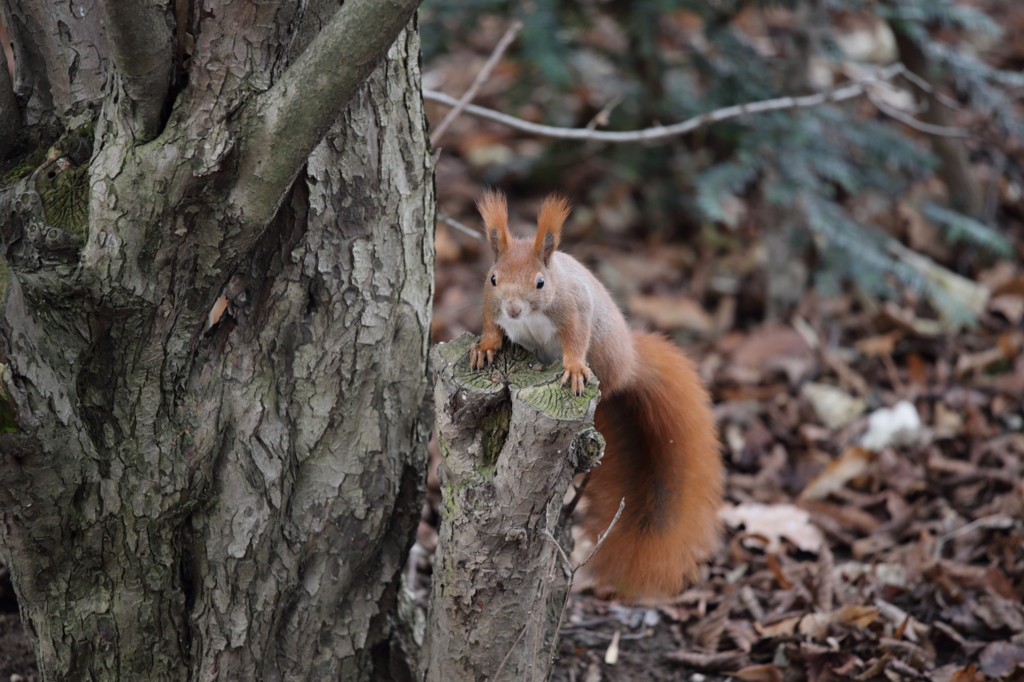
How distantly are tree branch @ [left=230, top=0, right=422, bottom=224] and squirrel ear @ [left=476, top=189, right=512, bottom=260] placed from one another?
0.46 metres

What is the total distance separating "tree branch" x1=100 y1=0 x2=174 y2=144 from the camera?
133 cm

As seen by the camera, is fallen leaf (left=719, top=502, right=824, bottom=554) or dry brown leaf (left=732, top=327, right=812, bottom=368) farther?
dry brown leaf (left=732, top=327, right=812, bottom=368)

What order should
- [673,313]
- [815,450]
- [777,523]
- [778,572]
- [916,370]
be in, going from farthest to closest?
[673,313] → [916,370] → [815,450] → [777,523] → [778,572]

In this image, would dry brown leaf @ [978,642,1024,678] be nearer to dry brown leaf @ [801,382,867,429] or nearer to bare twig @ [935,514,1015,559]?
bare twig @ [935,514,1015,559]

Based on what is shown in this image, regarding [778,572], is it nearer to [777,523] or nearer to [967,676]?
[777,523]

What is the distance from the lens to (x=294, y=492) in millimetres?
1749

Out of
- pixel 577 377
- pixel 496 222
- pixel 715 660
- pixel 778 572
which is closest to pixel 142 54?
pixel 496 222

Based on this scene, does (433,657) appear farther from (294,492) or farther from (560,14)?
(560,14)

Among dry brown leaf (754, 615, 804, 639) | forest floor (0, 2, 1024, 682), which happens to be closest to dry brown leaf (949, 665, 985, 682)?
forest floor (0, 2, 1024, 682)

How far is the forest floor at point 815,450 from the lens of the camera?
7.35 ft

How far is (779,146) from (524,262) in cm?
196

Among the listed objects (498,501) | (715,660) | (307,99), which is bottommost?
(715,660)

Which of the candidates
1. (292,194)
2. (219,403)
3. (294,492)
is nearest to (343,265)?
(292,194)

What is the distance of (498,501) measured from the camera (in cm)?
156
